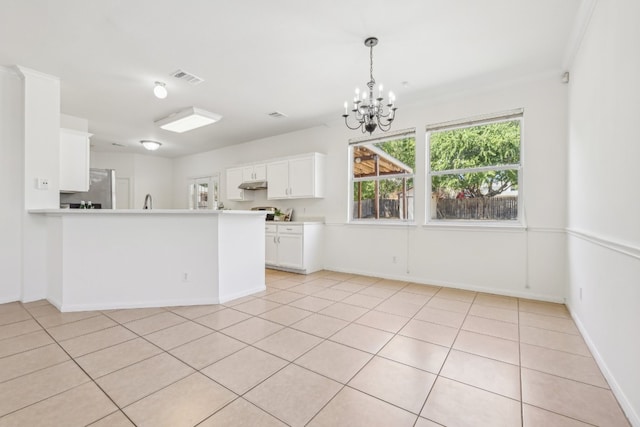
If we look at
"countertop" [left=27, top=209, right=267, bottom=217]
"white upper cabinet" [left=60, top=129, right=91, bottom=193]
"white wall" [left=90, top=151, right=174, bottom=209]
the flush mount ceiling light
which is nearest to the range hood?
the flush mount ceiling light

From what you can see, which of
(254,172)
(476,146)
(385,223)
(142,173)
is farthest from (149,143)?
(476,146)

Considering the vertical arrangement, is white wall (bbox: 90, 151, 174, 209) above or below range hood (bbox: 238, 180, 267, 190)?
above

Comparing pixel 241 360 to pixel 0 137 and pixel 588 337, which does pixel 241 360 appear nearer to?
pixel 588 337

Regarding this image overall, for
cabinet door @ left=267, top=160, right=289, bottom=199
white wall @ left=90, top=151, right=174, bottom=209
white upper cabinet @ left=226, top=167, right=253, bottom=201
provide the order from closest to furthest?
cabinet door @ left=267, top=160, right=289, bottom=199, white upper cabinet @ left=226, top=167, right=253, bottom=201, white wall @ left=90, top=151, right=174, bottom=209

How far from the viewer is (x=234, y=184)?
257 inches

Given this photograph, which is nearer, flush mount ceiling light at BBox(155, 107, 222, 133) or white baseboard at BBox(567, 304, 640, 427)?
white baseboard at BBox(567, 304, 640, 427)

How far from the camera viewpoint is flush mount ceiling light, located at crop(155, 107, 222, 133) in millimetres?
4529

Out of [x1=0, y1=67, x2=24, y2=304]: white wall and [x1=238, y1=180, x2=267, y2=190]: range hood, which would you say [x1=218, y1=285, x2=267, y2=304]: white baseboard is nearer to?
[x1=0, y1=67, x2=24, y2=304]: white wall

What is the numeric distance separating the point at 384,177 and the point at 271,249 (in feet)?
7.94

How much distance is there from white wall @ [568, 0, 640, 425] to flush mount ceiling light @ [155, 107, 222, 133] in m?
4.60

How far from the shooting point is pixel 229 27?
8.55ft

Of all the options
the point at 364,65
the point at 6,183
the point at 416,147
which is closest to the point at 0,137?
the point at 6,183

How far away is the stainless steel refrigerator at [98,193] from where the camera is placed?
4.92 m

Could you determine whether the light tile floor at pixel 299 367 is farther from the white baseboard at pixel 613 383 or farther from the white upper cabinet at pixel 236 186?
the white upper cabinet at pixel 236 186
